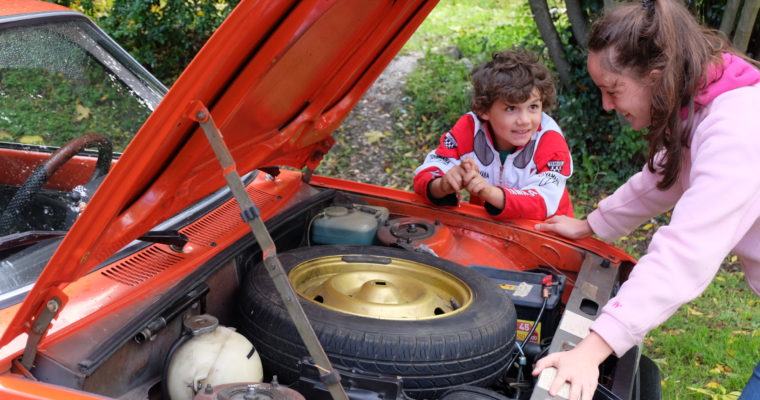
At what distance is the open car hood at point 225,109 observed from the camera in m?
1.38

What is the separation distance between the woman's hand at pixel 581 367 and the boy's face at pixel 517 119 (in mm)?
1432

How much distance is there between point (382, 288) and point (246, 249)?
17.0 inches

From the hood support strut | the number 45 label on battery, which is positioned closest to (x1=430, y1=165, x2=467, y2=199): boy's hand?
the number 45 label on battery

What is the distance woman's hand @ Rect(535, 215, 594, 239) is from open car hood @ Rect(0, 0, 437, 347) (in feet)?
2.99

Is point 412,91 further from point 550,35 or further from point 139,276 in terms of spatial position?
point 139,276

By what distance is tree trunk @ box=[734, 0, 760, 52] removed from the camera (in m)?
4.79

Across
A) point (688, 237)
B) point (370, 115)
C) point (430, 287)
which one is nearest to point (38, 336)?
point (430, 287)

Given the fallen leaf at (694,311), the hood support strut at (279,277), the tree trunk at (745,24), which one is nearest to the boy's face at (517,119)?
the hood support strut at (279,277)

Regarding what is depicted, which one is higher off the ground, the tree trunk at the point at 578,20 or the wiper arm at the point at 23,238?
the tree trunk at the point at 578,20

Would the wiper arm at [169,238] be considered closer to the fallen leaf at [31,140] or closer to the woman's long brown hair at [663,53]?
the fallen leaf at [31,140]

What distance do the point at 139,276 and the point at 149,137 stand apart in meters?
0.58

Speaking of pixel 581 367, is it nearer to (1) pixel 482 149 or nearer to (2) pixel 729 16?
(1) pixel 482 149

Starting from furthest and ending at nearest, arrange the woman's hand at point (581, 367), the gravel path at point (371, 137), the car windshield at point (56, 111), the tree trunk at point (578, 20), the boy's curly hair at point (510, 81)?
the gravel path at point (371, 137)
the tree trunk at point (578, 20)
the boy's curly hair at point (510, 81)
the car windshield at point (56, 111)
the woman's hand at point (581, 367)

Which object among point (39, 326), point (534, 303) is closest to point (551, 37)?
point (534, 303)
